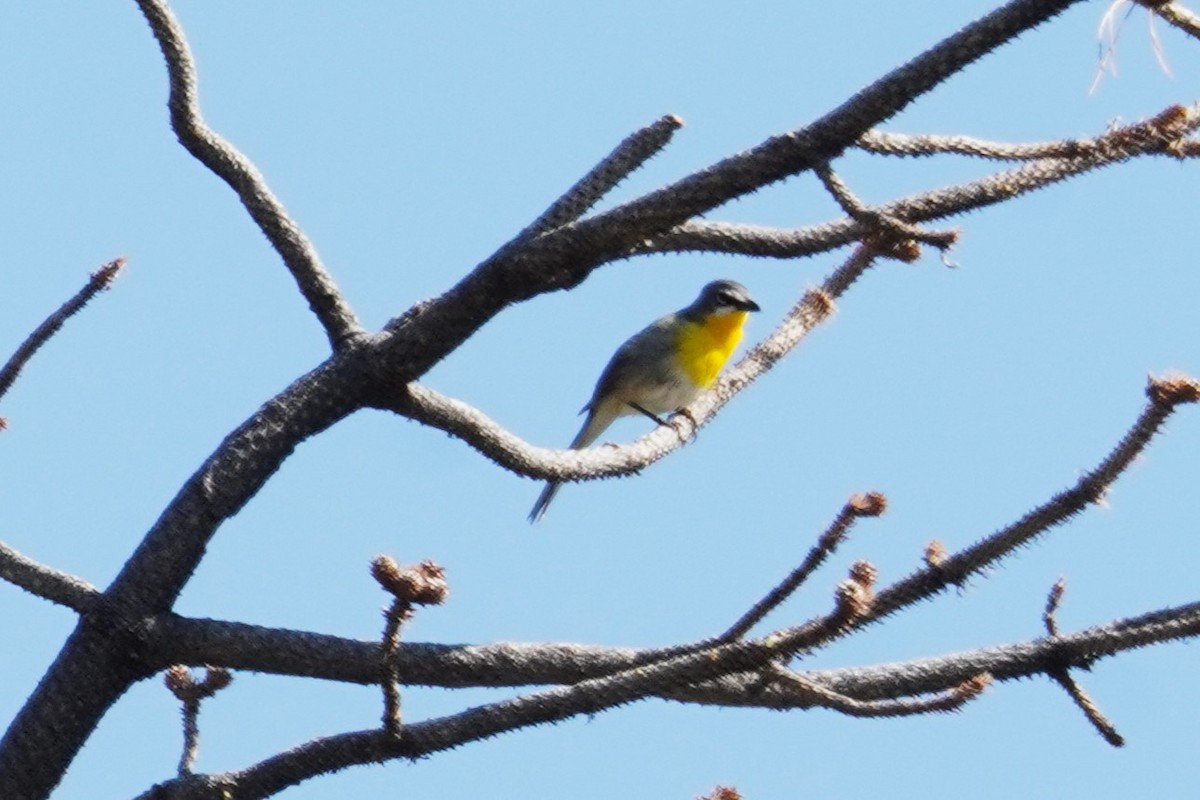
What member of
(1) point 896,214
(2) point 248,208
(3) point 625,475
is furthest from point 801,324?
(2) point 248,208

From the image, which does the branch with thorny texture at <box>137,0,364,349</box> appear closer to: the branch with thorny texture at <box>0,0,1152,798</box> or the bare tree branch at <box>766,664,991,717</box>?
the branch with thorny texture at <box>0,0,1152,798</box>

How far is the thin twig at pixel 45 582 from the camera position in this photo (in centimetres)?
336

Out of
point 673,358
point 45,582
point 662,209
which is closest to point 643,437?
point 662,209

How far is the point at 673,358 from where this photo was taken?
10000mm

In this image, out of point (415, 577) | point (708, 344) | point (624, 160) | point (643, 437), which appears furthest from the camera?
point (708, 344)

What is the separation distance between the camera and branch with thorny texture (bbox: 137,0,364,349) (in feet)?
11.4

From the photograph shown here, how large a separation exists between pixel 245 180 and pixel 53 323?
494mm

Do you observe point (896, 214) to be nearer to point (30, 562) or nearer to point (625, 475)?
point (625, 475)

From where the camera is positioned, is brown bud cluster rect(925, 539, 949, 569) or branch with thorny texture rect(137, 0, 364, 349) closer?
brown bud cluster rect(925, 539, 949, 569)

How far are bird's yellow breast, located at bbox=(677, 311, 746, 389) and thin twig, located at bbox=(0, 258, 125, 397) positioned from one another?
21.5ft

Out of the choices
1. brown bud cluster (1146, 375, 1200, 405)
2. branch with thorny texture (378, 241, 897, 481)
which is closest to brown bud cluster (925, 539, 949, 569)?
brown bud cluster (1146, 375, 1200, 405)

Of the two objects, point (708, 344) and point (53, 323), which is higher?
point (708, 344)

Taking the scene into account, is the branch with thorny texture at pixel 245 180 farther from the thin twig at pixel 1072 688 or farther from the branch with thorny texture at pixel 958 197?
the thin twig at pixel 1072 688

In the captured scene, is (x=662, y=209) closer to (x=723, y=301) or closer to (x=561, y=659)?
(x=561, y=659)
